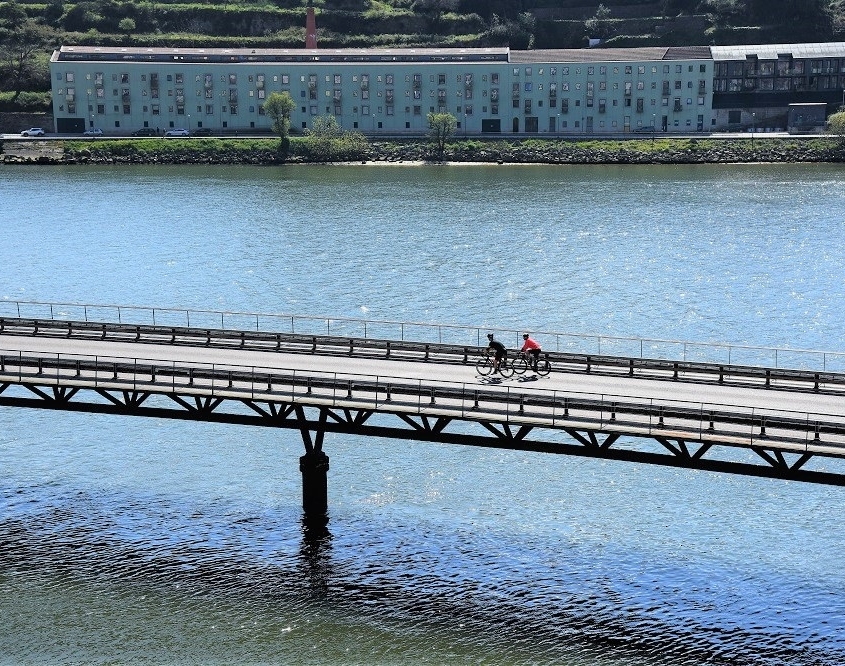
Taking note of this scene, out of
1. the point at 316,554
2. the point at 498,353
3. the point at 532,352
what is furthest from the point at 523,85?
the point at 316,554

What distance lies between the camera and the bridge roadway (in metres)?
40.8

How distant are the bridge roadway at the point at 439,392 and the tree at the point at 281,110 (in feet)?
455

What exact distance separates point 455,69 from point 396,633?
165 meters

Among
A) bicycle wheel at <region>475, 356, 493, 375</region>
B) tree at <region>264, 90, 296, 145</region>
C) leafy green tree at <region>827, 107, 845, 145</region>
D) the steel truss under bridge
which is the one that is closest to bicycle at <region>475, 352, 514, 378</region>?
bicycle wheel at <region>475, 356, 493, 375</region>

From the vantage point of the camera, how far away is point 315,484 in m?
49.1

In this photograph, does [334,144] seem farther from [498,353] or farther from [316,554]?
[316,554]

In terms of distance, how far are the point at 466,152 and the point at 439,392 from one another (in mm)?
148517

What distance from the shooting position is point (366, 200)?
478 feet

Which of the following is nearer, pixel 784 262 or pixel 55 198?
pixel 784 262

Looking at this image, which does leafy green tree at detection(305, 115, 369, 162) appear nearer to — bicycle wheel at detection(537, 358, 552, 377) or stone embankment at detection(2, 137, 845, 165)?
stone embankment at detection(2, 137, 845, 165)

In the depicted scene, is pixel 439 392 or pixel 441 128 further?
pixel 441 128

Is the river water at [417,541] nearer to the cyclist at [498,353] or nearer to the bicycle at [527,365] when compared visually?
the bicycle at [527,365]

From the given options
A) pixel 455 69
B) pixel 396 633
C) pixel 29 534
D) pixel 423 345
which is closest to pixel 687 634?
pixel 396 633

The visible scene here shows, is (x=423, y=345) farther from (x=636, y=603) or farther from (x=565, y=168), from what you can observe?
(x=565, y=168)
